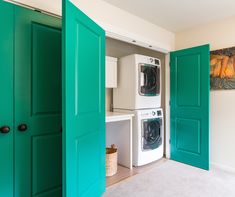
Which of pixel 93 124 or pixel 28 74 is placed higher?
pixel 28 74

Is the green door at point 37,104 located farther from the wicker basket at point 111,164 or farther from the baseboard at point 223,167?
the baseboard at point 223,167

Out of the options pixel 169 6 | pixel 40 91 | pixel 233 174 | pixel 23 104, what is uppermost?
pixel 169 6

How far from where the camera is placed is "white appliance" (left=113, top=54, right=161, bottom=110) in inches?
110

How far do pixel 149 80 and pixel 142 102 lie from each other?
16.6 inches

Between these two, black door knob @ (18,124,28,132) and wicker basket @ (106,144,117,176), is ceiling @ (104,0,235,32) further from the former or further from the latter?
wicker basket @ (106,144,117,176)

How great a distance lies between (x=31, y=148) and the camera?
158 cm

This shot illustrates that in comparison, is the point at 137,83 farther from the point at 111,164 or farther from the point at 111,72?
the point at 111,164

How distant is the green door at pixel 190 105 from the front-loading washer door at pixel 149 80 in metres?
0.29

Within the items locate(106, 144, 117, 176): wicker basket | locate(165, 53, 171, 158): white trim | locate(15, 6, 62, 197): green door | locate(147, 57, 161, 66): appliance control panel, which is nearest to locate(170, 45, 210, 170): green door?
locate(165, 53, 171, 158): white trim

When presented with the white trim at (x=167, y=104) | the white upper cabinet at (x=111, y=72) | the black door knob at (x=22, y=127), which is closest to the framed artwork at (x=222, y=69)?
the white trim at (x=167, y=104)

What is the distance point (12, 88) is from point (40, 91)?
0.23m

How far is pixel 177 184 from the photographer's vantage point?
7.43 ft

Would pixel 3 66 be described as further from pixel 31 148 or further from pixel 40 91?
pixel 31 148

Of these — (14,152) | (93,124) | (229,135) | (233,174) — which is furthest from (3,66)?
(233,174)
